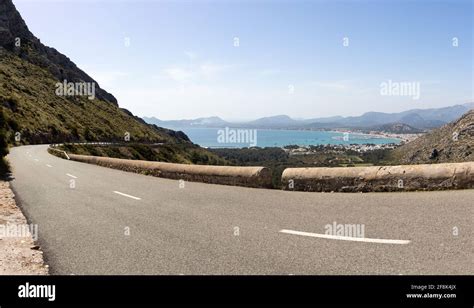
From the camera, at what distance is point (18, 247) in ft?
21.6

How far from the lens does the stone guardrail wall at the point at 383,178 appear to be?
8.31m

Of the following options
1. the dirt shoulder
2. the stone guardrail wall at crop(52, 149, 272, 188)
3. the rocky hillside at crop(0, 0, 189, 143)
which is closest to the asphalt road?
the dirt shoulder

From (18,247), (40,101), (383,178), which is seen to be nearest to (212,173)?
(383,178)

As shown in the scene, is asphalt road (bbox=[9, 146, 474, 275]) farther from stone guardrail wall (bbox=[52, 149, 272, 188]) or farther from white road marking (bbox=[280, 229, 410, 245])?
stone guardrail wall (bbox=[52, 149, 272, 188])

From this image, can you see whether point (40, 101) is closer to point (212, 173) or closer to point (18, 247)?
point (212, 173)

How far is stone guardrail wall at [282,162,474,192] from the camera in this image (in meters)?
8.31

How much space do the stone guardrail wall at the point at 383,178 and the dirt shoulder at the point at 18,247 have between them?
6849 mm

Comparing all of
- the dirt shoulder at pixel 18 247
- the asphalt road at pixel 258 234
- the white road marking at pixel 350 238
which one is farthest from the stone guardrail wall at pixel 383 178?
the dirt shoulder at pixel 18 247

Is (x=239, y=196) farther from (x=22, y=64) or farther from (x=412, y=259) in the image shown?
(x=22, y=64)

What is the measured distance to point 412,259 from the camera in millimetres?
4535

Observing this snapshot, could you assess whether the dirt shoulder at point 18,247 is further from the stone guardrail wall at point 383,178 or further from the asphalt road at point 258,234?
the stone guardrail wall at point 383,178

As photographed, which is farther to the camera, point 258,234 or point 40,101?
point 40,101

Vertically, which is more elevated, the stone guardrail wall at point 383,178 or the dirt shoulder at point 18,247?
the stone guardrail wall at point 383,178

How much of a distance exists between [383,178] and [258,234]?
4483 millimetres
